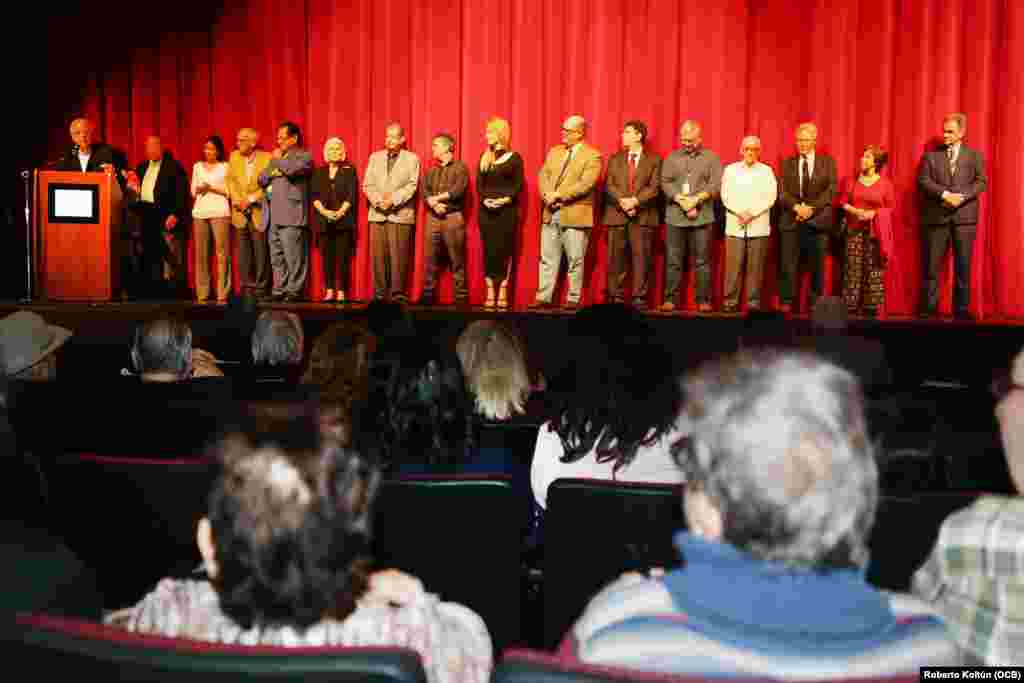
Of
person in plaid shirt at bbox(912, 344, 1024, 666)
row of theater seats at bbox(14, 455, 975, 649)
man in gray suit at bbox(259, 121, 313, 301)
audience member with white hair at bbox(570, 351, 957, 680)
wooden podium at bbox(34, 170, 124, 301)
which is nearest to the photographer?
audience member with white hair at bbox(570, 351, 957, 680)

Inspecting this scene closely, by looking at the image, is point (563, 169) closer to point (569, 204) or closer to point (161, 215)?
point (569, 204)

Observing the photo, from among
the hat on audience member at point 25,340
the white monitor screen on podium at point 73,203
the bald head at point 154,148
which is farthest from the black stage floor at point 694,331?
the hat on audience member at point 25,340

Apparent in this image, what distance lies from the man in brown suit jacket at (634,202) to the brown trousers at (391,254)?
1.64 m

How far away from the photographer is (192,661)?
3.29ft

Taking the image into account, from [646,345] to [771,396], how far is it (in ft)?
4.56

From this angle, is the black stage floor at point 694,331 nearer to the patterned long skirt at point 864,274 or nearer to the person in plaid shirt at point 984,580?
the patterned long skirt at point 864,274

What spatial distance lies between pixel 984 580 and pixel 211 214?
27.9 feet

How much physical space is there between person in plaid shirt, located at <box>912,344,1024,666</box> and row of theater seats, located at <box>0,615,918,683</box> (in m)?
0.33

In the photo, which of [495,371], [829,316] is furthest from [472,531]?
[829,316]

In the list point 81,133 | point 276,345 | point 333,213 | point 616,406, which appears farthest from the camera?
point 333,213

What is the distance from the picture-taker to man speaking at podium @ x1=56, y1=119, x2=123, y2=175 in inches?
330

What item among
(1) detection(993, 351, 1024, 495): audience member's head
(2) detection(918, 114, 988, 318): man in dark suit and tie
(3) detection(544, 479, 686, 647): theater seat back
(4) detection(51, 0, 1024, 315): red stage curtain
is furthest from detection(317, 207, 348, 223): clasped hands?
(1) detection(993, 351, 1024, 495): audience member's head

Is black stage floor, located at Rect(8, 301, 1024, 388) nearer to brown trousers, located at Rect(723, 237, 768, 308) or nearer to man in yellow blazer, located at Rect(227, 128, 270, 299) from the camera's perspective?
brown trousers, located at Rect(723, 237, 768, 308)

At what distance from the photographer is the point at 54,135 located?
32.3 ft
